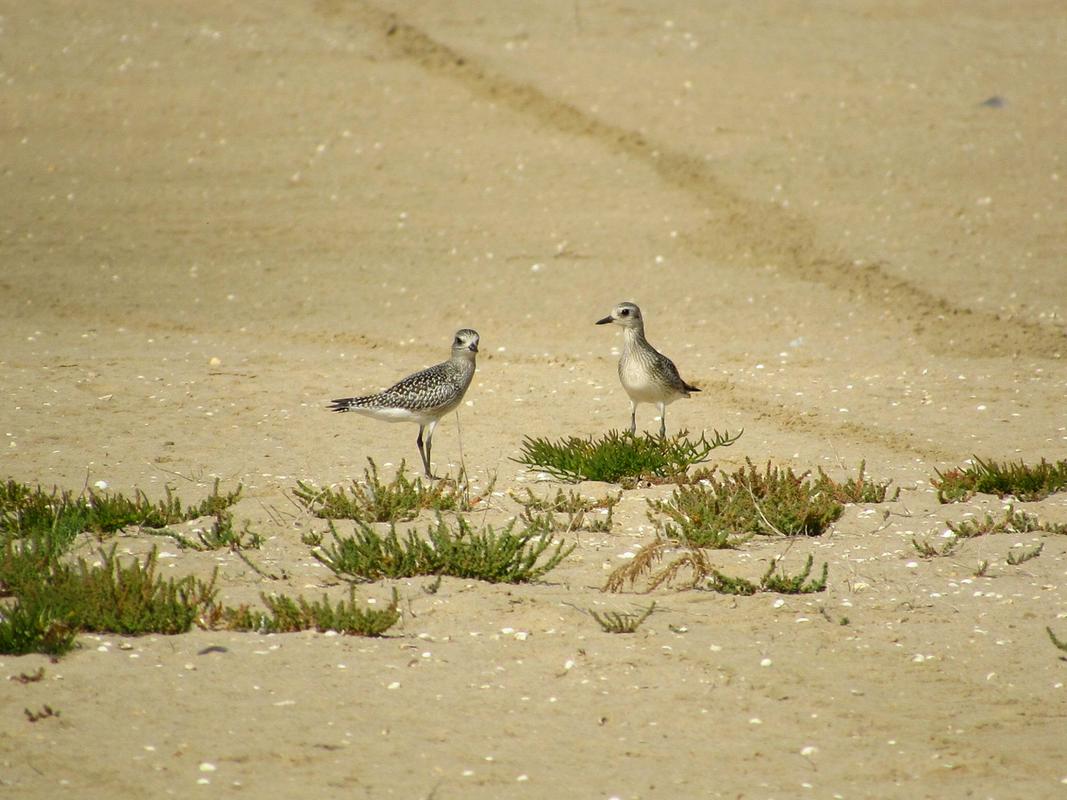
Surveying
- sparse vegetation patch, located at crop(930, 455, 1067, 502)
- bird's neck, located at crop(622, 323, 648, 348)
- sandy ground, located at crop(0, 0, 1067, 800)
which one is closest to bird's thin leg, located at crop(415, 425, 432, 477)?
sandy ground, located at crop(0, 0, 1067, 800)

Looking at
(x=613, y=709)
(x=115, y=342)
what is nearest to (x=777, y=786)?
(x=613, y=709)

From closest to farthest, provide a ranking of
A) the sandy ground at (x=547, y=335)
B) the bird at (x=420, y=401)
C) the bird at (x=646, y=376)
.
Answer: the sandy ground at (x=547, y=335)
the bird at (x=420, y=401)
the bird at (x=646, y=376)

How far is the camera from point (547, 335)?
46.3ft

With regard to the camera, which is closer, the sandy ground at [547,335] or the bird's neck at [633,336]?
the sandy ground at [547,335]

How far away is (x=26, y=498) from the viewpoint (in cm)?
850

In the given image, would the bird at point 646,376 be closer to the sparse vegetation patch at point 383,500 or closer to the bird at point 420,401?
the bird at point 420,401

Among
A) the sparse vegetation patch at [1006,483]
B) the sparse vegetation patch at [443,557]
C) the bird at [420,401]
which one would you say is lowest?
the sparse vegetation patch at [443,557]

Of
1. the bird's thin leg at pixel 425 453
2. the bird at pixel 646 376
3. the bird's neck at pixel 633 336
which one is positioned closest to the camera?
the bird's thin leg at pixel 425 453

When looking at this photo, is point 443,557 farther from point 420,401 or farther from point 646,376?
point 646,376

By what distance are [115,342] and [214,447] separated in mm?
3892

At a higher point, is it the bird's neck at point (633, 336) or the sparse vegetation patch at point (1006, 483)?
the bird's neck at point (633, 336)

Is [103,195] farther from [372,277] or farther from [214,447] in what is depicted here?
[214,447]

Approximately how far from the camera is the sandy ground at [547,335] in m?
5.86

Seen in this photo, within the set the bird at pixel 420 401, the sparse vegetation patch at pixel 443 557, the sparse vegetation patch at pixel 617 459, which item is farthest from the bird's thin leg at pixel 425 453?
the sparse vegetation patch at pixel 443 557
